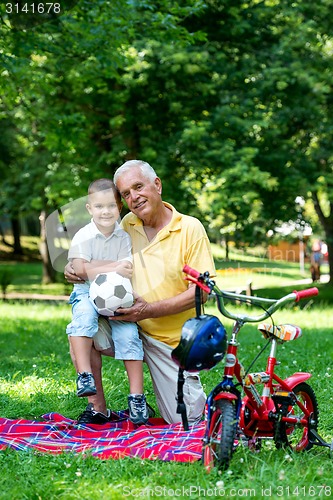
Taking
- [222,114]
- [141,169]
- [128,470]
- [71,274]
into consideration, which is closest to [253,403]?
[128,470]

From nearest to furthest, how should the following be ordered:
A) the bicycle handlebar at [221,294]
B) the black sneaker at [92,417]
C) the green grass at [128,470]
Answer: the green grass at [128,470] < the bicycle handlebar at [221,294] < the black sneaker at [92,417]

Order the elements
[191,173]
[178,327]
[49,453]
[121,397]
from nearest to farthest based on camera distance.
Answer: [49,453], [178,327], [121,397], [191,173]

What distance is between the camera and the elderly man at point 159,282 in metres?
4.45

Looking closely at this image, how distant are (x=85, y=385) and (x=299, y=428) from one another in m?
1.23

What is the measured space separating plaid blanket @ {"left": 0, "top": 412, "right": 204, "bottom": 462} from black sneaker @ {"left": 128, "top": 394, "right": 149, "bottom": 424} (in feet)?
0.17

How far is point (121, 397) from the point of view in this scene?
17.8ft

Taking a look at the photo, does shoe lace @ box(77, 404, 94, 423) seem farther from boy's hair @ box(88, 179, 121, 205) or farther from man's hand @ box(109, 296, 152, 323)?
boy's hair @ box(88, 179, 121, 205)

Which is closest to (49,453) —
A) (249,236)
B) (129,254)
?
(129,254)

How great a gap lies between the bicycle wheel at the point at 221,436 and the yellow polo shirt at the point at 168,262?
113 cm

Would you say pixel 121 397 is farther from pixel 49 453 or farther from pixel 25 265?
pixel 25 265

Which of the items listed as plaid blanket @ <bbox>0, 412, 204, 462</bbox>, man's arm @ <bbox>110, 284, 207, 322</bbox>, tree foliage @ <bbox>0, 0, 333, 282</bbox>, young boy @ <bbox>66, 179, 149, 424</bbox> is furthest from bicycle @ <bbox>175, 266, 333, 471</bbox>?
tree foliage @ <bbox>0, 0, 333, 282</bbox>

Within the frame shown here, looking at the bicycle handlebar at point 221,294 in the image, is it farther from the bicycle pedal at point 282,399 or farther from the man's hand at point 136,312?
the man's hand at point 136,312

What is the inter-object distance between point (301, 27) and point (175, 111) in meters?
2.98

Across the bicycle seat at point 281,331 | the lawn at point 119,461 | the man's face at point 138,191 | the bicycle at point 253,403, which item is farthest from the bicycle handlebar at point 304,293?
the man's face at point 138,191
